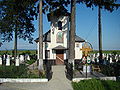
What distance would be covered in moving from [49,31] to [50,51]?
377 cm

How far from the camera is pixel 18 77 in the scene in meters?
13.3

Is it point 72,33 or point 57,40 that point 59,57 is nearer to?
point 57,40

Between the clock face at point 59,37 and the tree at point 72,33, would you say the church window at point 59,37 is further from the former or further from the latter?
the tree at point 72,33

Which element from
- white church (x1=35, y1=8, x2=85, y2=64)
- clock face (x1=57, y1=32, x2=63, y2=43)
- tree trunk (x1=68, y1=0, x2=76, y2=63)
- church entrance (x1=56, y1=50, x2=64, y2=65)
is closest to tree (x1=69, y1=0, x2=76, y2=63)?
tree trunk (x1=68, y1=0, x2=76, y2=63)

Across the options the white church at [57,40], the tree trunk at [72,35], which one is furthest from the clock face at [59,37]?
the tree trunk at [72,35]

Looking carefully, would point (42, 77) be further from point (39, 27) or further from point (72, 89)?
point (39, 27)

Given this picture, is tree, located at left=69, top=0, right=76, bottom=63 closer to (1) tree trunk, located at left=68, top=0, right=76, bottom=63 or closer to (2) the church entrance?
(1) tree trunk, located at left=68, top=0, right=76, bottom=63

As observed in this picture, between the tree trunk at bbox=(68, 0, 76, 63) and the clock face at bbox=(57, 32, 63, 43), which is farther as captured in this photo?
the clock face at bbox=(57, 32, 63, 43)

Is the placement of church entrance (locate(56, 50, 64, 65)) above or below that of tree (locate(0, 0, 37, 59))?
below

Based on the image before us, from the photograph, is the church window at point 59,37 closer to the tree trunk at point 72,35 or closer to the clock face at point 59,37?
the clock face at point 59,37

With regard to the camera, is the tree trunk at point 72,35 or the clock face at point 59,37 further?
the clock face at point 59,37

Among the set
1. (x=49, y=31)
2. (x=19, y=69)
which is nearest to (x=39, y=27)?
(x=19, y=69)

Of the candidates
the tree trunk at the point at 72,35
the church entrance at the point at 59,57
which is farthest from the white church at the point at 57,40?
the tree trunk at the point at 72,35

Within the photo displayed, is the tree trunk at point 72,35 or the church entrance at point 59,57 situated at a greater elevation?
the tree trunk at point 72,35
